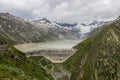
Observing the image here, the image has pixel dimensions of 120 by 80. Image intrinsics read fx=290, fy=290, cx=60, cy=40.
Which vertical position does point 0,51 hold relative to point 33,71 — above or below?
above

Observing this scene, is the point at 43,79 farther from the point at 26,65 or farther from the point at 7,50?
the point at 7,50

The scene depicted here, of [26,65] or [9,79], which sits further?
[26,65]

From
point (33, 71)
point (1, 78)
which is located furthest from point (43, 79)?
point (1, 78)

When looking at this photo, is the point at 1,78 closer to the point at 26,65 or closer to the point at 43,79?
the point at 43,79

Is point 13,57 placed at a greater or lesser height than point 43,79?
greater

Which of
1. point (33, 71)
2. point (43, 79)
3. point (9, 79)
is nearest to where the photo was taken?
point (9, 79)

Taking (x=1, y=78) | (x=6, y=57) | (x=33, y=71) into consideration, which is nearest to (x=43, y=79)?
(x=33, y=71)

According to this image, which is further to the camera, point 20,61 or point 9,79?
point 20,61

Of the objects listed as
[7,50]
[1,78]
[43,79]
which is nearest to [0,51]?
[7,50]

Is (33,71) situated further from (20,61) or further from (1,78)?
(1,78)

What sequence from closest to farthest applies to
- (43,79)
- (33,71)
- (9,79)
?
(9,79)
(43,79)
(33,71)
